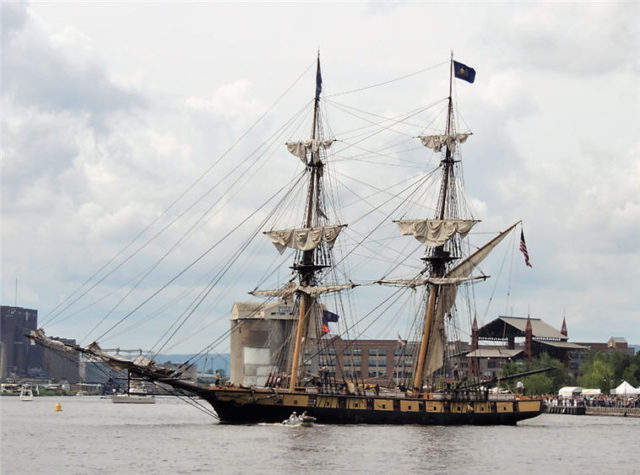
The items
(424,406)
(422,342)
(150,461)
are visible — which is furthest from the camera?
(422,342)

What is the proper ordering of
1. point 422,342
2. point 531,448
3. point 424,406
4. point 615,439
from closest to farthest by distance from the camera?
point 531,448, point 615,439, point 424,406, point 422,342

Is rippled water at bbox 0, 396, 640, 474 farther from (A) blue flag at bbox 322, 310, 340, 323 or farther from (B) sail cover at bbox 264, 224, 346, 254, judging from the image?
(A) blue flag at bbox 322, 310, 340, 323

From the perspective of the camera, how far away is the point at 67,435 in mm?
84000

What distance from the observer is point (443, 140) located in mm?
104875

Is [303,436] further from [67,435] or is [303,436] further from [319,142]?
[319,142]

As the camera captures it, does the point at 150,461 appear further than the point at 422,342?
No

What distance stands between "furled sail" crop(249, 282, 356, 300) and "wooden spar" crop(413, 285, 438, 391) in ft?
28.2

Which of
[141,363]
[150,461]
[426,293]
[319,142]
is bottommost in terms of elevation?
[150,461]

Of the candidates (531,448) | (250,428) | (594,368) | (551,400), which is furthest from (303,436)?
(594,368)

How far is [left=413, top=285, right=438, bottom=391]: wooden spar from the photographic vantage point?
101 metres

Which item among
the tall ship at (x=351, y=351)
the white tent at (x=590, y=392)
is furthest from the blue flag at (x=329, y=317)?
the white tent at (x=590, y=392)

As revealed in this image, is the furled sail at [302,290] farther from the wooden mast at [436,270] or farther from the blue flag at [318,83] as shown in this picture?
the blue flag at [318,83]

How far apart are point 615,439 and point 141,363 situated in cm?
3998

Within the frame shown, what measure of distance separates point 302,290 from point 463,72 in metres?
25.5
